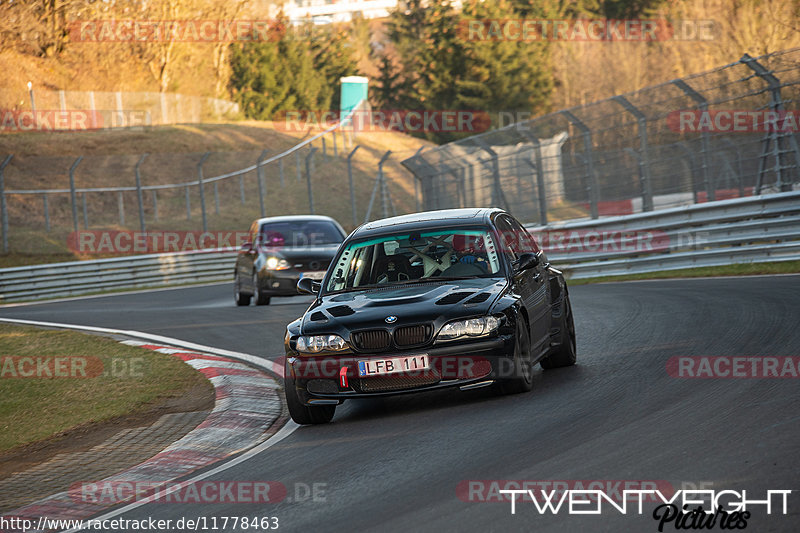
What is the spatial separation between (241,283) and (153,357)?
7.50 m

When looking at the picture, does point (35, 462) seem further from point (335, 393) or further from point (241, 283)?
point (241, 283)

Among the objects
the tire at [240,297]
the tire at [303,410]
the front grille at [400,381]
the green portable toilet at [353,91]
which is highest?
the green portable toilet at [353,91]

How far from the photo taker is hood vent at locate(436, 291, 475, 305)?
780 centimetres

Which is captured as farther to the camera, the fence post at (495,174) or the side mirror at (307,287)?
the fence post at (495,174)

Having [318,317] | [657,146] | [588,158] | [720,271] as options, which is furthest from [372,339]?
[657,146]

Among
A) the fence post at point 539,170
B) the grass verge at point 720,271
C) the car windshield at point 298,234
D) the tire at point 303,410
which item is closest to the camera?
the tire at point 303,410

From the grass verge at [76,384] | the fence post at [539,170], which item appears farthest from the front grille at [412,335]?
the fence post at [539,170]

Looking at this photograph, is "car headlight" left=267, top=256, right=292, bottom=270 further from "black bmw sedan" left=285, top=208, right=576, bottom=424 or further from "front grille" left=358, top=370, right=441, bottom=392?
"front grille" left=358, top=370, right=441, bottom=392

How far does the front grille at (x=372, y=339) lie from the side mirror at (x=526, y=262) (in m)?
1.45

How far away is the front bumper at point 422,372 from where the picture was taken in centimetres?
755

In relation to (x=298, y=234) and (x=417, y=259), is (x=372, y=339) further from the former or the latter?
(x=298, y=234)

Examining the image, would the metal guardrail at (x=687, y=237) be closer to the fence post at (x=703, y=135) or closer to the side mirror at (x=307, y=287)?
the fence post at (x=703, y=135)

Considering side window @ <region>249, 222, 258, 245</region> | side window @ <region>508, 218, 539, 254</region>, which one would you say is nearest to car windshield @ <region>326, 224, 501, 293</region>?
side window @ <region>508, 218, 539, 254</region>

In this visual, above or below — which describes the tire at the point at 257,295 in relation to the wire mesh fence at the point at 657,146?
below
